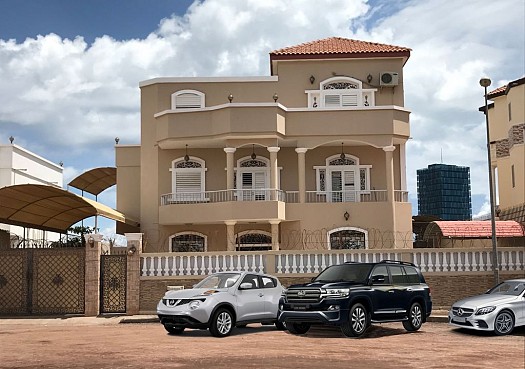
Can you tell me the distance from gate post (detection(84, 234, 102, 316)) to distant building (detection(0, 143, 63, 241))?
41.2 ft

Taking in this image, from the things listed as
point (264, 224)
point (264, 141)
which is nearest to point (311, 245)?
point (264, 224)

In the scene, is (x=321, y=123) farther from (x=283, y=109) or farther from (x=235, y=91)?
(x=235, y=91)

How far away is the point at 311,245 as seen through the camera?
98.3 ft

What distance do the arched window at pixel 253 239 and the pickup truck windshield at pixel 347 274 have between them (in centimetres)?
1415

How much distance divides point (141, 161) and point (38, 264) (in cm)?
1018

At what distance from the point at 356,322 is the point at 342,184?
16.6 metres

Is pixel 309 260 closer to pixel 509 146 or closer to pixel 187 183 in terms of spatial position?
pixel 187 183

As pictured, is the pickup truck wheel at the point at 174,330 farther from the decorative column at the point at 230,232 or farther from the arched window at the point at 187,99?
the arched window at the point at 187,99

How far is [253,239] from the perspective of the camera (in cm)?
3203

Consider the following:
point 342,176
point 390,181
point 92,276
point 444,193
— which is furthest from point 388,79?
point 444,193

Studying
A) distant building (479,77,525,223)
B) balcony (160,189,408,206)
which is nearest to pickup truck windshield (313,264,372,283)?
balcony (160,189,408,206)

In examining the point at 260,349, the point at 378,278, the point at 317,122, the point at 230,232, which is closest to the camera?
the point at 260,349

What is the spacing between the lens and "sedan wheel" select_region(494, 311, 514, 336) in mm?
16297

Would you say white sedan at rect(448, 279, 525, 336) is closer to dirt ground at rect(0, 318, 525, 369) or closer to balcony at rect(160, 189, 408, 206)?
dirt ground at rect(0, 318, 525, 369)
